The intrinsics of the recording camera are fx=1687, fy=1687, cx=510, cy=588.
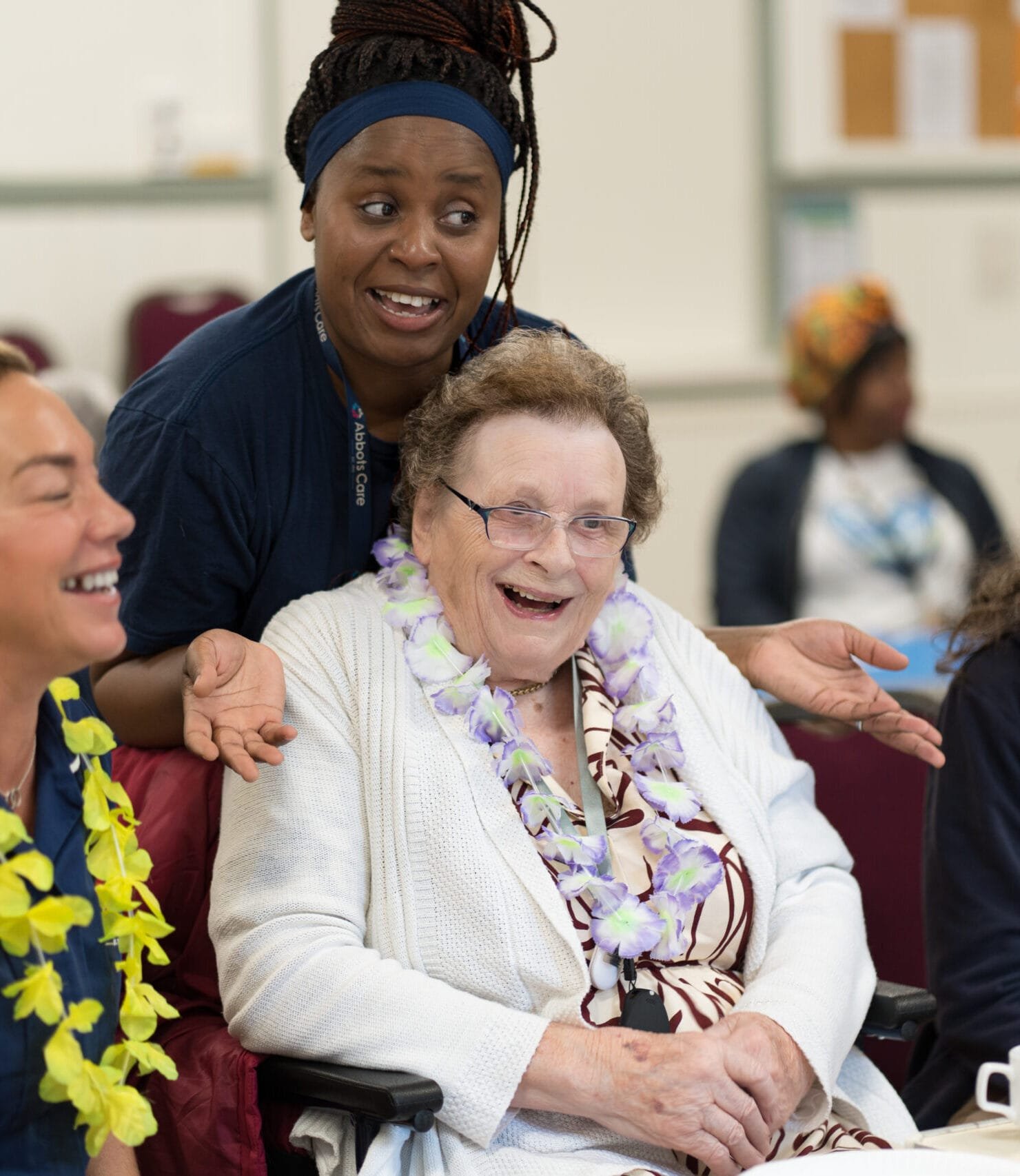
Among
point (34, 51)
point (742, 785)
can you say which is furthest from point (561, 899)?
point (34, 51)

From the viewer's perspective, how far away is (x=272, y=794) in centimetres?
193

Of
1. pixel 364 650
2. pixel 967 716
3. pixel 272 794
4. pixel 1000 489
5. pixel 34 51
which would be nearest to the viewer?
pixel 272 794

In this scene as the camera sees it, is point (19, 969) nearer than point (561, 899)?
Yes

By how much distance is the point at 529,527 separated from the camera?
2.08 metres

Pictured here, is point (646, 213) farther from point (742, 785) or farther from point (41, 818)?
point (41, 818)

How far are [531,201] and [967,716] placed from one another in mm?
922

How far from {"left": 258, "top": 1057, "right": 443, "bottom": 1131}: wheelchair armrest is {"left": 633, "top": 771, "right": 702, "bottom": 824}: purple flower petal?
476mm

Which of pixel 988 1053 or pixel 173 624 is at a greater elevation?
pixel 173 624

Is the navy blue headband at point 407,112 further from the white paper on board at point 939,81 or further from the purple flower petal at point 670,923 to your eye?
the white paper on board at point 939,81

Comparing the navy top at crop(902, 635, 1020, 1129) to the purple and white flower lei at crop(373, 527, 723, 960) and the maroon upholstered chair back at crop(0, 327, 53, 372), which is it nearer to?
the purple and white flower lei at crop(373, 527, 723, 960)

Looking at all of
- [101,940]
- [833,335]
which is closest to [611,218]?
[833,335]

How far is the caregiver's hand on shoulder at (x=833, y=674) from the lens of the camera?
7.13ft

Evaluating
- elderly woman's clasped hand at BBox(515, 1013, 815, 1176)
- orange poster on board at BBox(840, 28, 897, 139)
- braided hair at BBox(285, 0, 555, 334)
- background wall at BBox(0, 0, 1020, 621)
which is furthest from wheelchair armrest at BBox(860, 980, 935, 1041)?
orange poster on board at BBox(840, 28, 897, 139)

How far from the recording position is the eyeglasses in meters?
2.07
